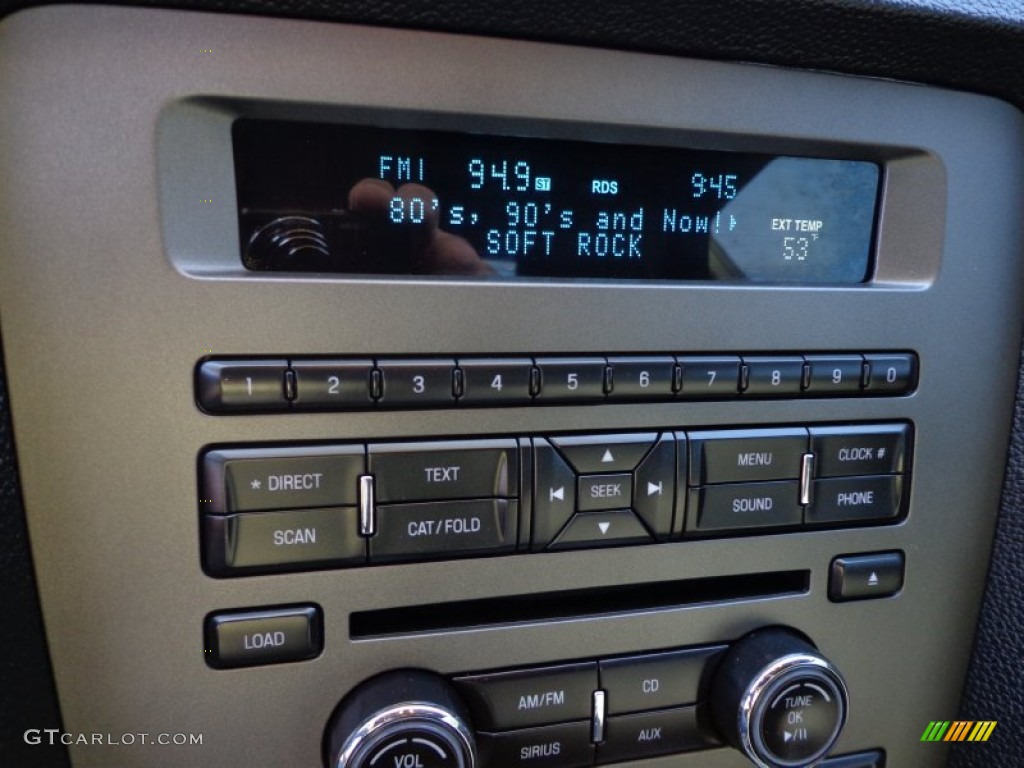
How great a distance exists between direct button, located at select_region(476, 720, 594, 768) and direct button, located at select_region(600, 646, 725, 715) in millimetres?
30

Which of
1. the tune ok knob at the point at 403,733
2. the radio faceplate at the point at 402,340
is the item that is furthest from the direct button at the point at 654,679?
the tune ok knob at the point at 403,733

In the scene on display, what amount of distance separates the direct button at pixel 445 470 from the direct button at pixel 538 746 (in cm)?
17

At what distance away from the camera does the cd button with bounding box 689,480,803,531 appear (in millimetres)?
535

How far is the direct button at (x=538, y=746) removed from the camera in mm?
535

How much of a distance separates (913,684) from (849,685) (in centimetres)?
6

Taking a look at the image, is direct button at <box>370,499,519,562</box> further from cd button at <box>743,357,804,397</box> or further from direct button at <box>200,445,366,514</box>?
cd button at <box>743,357,804,397</box>

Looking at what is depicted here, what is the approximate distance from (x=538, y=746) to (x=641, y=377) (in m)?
0.26

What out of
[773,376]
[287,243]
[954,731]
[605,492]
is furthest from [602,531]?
[954,731]

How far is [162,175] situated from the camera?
17.0 inches

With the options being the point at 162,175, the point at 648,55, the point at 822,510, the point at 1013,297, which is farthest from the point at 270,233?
the point at 1013,297

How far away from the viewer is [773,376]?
0.54 meters

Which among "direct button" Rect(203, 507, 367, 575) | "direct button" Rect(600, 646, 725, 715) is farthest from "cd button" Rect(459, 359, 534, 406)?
"direct button" Rect(600, 646, 725, 715)

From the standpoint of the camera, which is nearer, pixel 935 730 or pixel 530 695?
pixel 530 695

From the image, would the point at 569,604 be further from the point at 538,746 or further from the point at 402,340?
the point at 402,340
